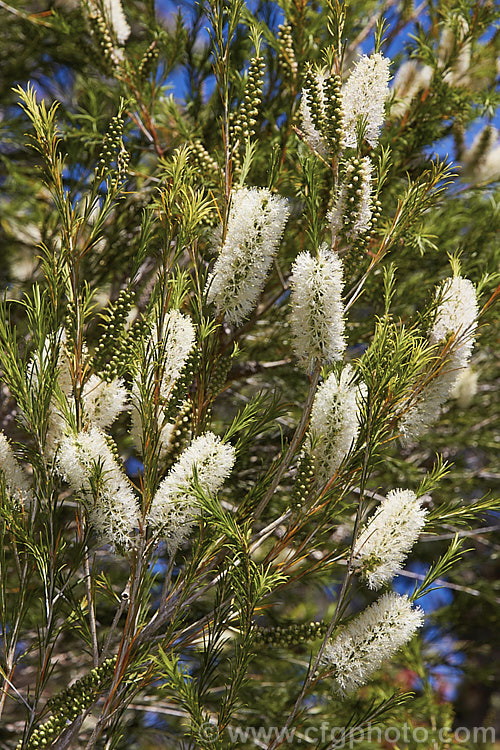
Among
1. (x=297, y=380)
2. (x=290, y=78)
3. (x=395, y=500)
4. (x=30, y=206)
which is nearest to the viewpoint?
(x=395, y=500)

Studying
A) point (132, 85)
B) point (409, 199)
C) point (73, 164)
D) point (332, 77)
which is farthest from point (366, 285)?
point (73, 164)

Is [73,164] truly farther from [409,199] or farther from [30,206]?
[409,199]

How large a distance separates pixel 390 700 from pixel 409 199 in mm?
755

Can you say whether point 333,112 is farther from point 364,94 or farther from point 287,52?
point 287,52

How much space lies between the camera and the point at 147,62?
1494mm

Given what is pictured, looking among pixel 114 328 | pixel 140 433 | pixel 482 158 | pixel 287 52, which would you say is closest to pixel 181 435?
pixel 140 433

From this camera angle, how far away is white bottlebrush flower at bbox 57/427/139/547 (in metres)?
0.87

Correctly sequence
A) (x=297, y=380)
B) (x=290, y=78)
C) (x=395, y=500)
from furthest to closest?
1. (x=297, y=380)
2. (x=290, y=78)
3. (x=395, y=500)

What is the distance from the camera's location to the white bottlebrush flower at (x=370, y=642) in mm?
913

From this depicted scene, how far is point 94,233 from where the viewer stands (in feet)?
3.11

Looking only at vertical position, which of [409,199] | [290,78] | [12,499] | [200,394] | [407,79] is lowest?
[12,499]

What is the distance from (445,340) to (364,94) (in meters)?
0.39

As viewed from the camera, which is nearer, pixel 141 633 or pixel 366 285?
pixel 141 633

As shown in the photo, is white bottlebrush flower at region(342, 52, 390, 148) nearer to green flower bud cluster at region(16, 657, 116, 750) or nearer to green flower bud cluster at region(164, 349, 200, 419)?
green flower bud cluster at region(164, 349, 200, 419)
